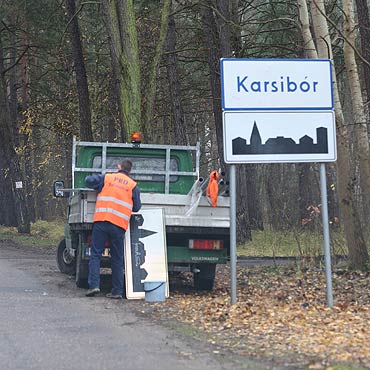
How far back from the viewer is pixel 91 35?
2902 cm

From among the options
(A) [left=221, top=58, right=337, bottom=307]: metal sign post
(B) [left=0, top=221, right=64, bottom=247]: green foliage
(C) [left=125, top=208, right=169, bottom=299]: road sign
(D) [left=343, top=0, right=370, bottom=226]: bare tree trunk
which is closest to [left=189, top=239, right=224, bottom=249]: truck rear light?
(C) [left=125, top=208, right=169, bottom=299]: road sign

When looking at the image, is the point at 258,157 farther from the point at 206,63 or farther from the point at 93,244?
the point at 206,63

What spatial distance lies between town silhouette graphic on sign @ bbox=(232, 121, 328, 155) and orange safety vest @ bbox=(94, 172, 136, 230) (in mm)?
1956

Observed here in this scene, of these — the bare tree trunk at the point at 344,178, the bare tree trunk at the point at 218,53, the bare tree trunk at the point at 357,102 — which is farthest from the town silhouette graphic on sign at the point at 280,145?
the bare tree trunk at the point at 218,53

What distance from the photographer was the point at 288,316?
10133 millimetres

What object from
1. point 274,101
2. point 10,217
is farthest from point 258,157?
point 10,217

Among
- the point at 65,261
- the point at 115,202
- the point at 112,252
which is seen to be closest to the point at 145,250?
the point at 112,252

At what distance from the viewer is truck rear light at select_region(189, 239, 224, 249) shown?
506 inches

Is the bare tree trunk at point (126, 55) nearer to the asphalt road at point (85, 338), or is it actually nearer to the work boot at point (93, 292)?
the asphalt road at point (85, 338)

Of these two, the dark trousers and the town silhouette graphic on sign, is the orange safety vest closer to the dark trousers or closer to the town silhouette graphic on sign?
the dark trousers

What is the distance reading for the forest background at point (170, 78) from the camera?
14680 millimetres

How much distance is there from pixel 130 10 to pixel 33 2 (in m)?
11.5

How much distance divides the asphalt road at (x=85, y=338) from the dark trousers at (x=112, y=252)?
0.30m

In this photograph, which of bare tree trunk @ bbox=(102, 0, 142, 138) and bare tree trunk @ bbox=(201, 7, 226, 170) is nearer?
bare tree trunk @ bbox=(102, 0, 142, 138)
